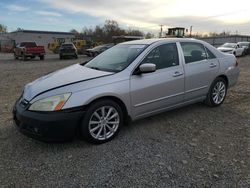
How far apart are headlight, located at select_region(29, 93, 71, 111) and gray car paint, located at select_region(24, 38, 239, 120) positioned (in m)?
0.06

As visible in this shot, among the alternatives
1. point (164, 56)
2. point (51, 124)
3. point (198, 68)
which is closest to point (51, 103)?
point (51, 124)

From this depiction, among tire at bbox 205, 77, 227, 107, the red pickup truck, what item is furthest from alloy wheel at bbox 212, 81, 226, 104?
the red pickup truck

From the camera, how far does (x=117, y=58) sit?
471 cm

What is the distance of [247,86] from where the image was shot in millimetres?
8305

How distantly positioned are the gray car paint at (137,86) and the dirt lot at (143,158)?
474mm

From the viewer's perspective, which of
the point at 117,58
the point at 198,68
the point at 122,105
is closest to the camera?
the point at 122,105

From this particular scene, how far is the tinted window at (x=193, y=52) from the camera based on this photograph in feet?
16.5

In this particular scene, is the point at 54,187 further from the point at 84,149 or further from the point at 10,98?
the point at 10,98

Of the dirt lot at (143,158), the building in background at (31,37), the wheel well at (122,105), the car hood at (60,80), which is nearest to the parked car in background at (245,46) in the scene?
the dirt lot at (143,158)

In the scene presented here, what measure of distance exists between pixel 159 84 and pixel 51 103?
6.14 feet

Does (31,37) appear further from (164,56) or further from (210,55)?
(164,56)

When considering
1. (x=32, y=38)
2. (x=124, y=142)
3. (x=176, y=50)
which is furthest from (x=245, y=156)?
(x=32, y=38)

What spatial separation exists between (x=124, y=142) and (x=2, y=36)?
190ft

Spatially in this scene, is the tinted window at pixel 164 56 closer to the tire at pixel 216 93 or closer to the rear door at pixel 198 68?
the rear door at pixel 198 68
